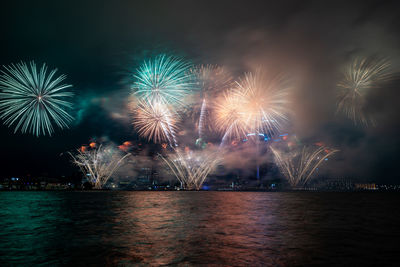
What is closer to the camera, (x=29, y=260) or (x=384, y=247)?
(x=29, y=260)

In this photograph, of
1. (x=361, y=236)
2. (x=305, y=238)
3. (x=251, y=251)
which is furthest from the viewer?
(x=361, y=236)

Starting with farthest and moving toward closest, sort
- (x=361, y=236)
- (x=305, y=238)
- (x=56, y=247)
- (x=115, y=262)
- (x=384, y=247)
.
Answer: (x=361, y=236), (x=305, y=238), (x=384, y=247), (x=56, y=247), (x=115, y=262)

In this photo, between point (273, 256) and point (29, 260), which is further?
point (273, 256)

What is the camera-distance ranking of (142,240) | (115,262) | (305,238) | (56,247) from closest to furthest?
(115,262) → (56,247) → (142,240) → (305,238)

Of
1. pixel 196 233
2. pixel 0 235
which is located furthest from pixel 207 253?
pixel 0 235

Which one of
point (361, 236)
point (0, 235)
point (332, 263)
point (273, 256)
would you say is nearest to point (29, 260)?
point (0, 235)

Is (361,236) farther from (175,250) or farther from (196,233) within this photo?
(175,250)

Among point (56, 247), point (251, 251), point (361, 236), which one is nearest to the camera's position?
point (251, 251)

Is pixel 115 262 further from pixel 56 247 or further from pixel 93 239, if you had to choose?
pixel 93 239

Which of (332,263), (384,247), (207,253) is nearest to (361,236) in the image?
(384,247)
